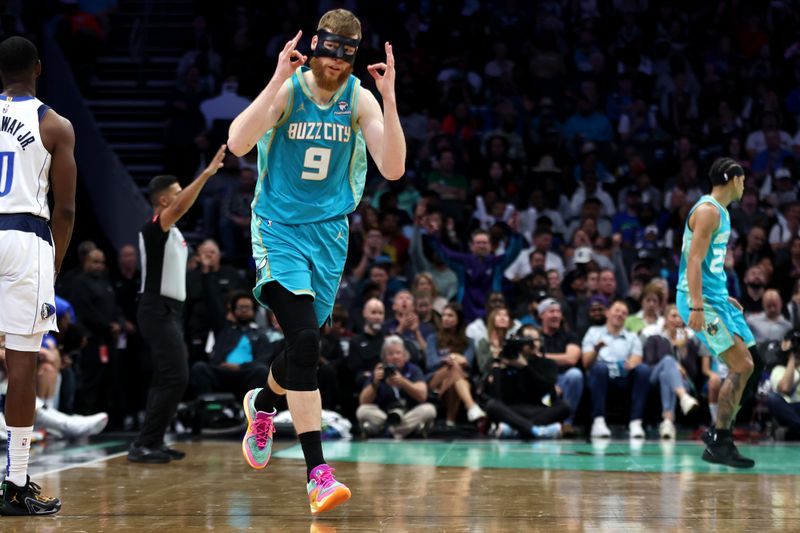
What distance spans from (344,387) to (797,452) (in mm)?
4421

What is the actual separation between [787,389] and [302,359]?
21.9ft

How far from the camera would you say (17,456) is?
17.7 feet

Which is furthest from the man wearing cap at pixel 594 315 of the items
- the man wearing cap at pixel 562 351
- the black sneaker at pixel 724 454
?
the black sneaker at pixel 724 454

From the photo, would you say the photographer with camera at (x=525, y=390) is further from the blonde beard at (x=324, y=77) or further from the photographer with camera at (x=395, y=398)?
the blonde beard at (x=324, y=77)

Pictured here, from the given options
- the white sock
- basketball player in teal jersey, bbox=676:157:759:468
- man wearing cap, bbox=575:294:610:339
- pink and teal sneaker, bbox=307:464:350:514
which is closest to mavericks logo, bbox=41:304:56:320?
the white sock

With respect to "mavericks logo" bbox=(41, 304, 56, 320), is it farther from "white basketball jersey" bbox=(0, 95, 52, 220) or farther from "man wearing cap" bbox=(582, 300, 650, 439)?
"man wearing cap" bbox=(582, 300, 650, 439)

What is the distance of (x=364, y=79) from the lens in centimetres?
1692

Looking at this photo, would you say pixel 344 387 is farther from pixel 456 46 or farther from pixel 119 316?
pixel 456 46

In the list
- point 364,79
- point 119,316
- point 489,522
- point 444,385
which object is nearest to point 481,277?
point 444,385

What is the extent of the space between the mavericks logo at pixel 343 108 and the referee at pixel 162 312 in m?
2.97

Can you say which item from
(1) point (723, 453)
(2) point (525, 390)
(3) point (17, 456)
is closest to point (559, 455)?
(1) point (723, 453)

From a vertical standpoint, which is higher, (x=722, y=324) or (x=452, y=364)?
(x=722, y=324)

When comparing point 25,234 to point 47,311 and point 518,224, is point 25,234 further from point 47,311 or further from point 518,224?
point 518,224

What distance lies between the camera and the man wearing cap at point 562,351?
37.4ft
